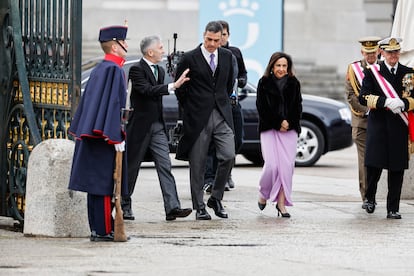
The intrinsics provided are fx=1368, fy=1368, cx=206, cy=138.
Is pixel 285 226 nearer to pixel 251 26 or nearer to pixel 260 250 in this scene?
pixel 260 250

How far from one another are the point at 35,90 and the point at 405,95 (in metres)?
3.67

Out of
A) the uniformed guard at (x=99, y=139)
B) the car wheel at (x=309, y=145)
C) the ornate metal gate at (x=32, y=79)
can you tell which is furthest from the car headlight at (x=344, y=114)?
the uniformed guard at (x=99, y=139)

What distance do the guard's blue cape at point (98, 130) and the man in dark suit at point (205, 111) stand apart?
6.53 feet

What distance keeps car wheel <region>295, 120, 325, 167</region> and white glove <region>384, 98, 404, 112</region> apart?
7.34 meters

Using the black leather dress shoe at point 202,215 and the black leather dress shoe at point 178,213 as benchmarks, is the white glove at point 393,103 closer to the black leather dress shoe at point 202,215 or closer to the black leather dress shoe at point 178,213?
the black leather dress shoe at point 202,215

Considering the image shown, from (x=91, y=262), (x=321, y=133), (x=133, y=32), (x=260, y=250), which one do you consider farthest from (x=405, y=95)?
(x=133, y=32)

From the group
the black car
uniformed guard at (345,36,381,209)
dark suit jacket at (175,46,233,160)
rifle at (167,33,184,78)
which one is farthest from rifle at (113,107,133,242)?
the black car

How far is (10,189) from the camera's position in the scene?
11898 millimetres

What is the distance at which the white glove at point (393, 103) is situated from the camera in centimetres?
1299

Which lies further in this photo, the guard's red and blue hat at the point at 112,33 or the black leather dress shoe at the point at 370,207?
the black leather dress shoe at the point at 370,207

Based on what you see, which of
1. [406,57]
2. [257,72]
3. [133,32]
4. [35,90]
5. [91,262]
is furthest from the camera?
[133,32]

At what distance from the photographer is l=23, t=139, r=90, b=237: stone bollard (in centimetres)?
1101

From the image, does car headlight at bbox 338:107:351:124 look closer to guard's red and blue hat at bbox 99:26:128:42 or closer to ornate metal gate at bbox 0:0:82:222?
ornate metal gate at bbox 0:0:82:222

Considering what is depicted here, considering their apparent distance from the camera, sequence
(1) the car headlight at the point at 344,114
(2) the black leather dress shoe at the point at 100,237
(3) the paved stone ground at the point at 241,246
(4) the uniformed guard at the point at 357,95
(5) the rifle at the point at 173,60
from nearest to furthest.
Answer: (3) the paved stone ground at the point at 241,246 → (2) the black leather dress shoe at the point at 100,237 → (5) the rifle at the point at 173,60 → (4) the uniformed guard at the point at 357,95 → (1) the car headlight at the point at 344,114
